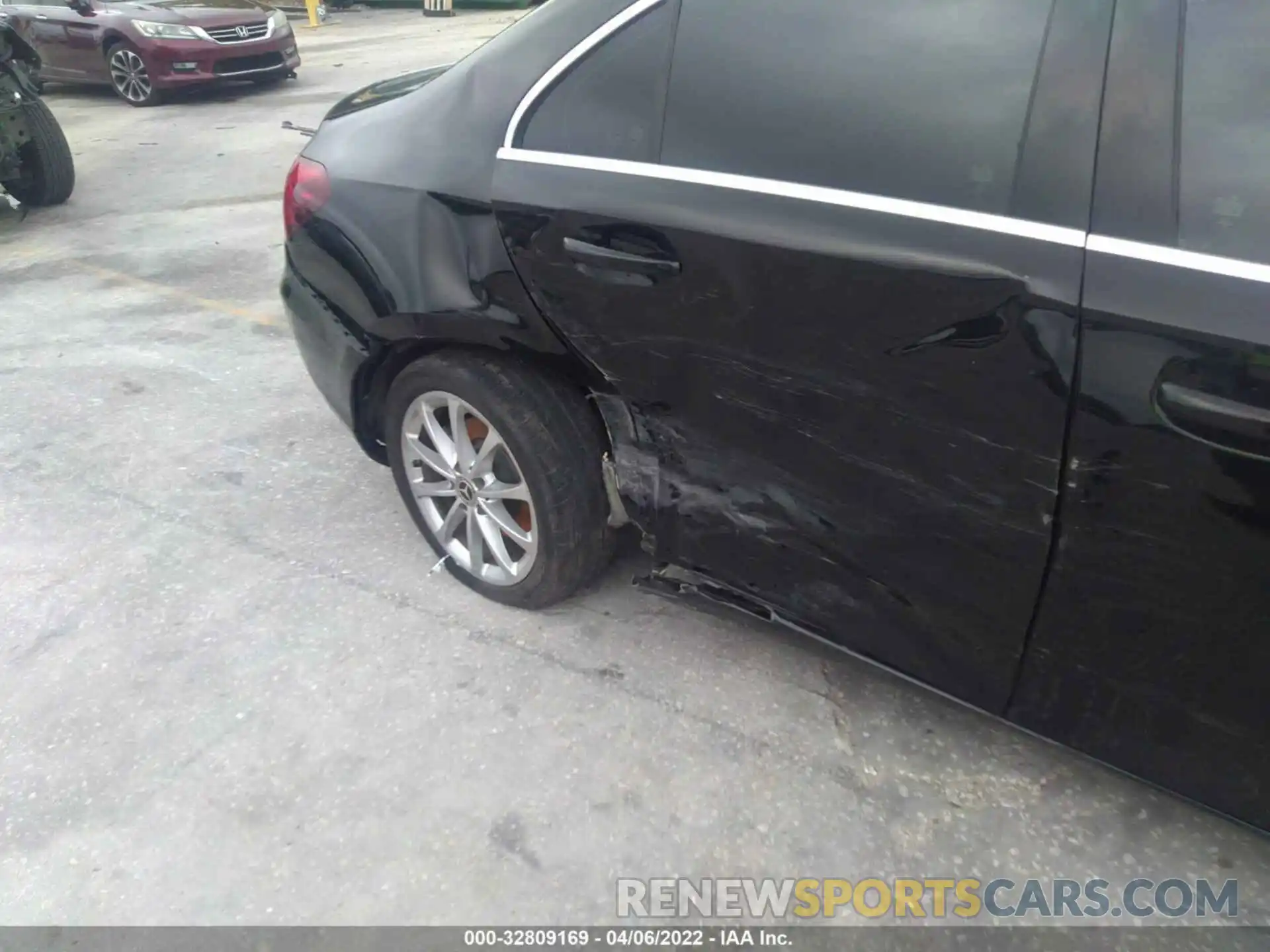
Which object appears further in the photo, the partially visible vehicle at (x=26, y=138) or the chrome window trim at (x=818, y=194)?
the partially visible vehicle at (x=26, y=138)

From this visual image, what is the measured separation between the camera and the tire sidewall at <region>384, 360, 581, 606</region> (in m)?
2.61

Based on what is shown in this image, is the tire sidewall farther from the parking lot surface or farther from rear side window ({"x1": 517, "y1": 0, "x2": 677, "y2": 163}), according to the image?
rear side window ({"x1": 517, "y1": 0, "x2": 677, "y2": 163})

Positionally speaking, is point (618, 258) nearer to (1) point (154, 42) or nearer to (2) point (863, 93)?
(2) point (863, 93)

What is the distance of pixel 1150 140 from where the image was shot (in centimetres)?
165

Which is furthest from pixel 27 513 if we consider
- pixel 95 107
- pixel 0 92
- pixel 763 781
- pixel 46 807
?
pixel 95 107

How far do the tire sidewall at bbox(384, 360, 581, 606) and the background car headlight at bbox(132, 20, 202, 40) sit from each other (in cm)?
962

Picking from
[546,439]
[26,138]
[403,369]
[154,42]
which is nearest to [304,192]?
[403,369]

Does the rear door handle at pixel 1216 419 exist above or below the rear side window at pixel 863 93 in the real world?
below

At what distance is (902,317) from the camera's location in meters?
1.86

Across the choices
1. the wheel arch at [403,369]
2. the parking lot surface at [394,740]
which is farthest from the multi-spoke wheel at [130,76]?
the wheel arch at [403,369]

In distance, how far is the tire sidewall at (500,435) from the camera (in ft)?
8.57

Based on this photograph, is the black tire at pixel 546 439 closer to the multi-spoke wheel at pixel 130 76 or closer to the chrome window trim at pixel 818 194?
the chrome window trim at pixel 818 194

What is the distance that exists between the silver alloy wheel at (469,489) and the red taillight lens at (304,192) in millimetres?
637

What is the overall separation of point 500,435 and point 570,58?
0.94m
